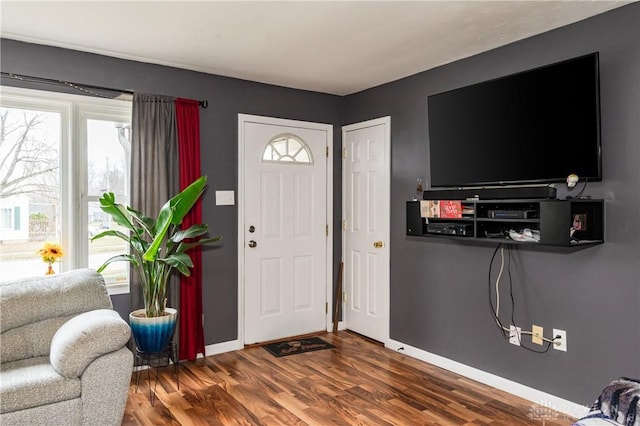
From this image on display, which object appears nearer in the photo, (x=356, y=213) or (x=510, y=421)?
(x=510, y=421)

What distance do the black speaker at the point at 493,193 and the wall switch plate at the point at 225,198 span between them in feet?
5.43

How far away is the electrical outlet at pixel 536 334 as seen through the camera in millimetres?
3168

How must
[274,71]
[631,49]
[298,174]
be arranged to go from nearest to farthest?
[631,49], [274,71], [298,174]

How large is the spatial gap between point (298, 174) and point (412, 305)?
5.33ft

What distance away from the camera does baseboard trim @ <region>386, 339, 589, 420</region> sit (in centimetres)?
299

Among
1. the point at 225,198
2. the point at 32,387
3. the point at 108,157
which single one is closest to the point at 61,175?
the point at 108,157

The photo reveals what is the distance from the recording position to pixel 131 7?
2.75m

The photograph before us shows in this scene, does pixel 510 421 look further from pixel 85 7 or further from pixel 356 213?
pixel 85 7

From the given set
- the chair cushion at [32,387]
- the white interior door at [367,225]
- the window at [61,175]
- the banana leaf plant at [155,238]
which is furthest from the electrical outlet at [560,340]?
the window at [61,175]

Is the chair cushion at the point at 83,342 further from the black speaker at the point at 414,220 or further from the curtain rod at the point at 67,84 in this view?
the black speaker at the point at 414,220

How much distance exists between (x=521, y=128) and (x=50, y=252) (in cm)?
327

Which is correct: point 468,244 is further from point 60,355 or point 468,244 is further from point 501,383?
point 60,355

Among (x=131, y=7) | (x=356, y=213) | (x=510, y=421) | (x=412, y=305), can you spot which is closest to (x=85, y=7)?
(x=131, y=7)

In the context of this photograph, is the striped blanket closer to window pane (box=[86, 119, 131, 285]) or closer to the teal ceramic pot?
the teal ceramic pot
